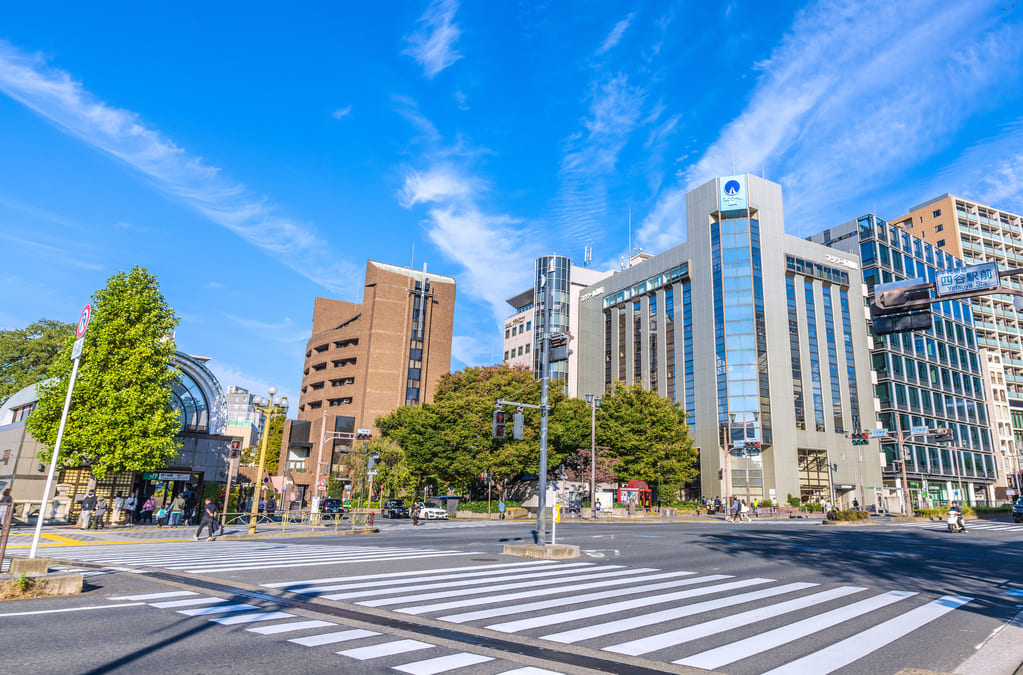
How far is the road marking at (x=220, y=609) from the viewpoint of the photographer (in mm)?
8031

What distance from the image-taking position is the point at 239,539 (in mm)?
24016

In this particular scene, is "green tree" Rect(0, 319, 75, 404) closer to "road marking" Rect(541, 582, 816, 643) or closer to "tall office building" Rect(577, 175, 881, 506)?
"tall office building" Rect(577, 175, 881, 506)

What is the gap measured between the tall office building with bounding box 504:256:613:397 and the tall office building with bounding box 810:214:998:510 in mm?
35881

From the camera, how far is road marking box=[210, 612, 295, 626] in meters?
7.52

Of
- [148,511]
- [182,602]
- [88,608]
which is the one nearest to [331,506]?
[148,511]

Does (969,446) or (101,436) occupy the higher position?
(969,446)

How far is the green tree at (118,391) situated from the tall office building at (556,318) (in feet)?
192

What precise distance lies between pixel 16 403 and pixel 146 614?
4785 cm

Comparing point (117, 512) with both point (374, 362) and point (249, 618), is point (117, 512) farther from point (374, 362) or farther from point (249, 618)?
point (374, 362)

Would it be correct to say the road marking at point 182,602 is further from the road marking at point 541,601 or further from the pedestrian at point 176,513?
the pedestrian at point 176,513

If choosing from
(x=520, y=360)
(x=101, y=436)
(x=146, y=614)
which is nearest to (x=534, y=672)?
A: (x=146, y=614)

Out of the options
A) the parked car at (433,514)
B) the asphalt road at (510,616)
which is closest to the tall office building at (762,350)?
the parked car at (433,514)

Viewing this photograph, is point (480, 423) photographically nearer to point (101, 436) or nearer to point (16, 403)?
point (101, 436)

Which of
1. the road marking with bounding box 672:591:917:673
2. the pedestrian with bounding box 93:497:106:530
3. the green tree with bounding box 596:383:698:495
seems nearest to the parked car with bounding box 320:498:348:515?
the pedestrian with bounding box 93:497:106:530
